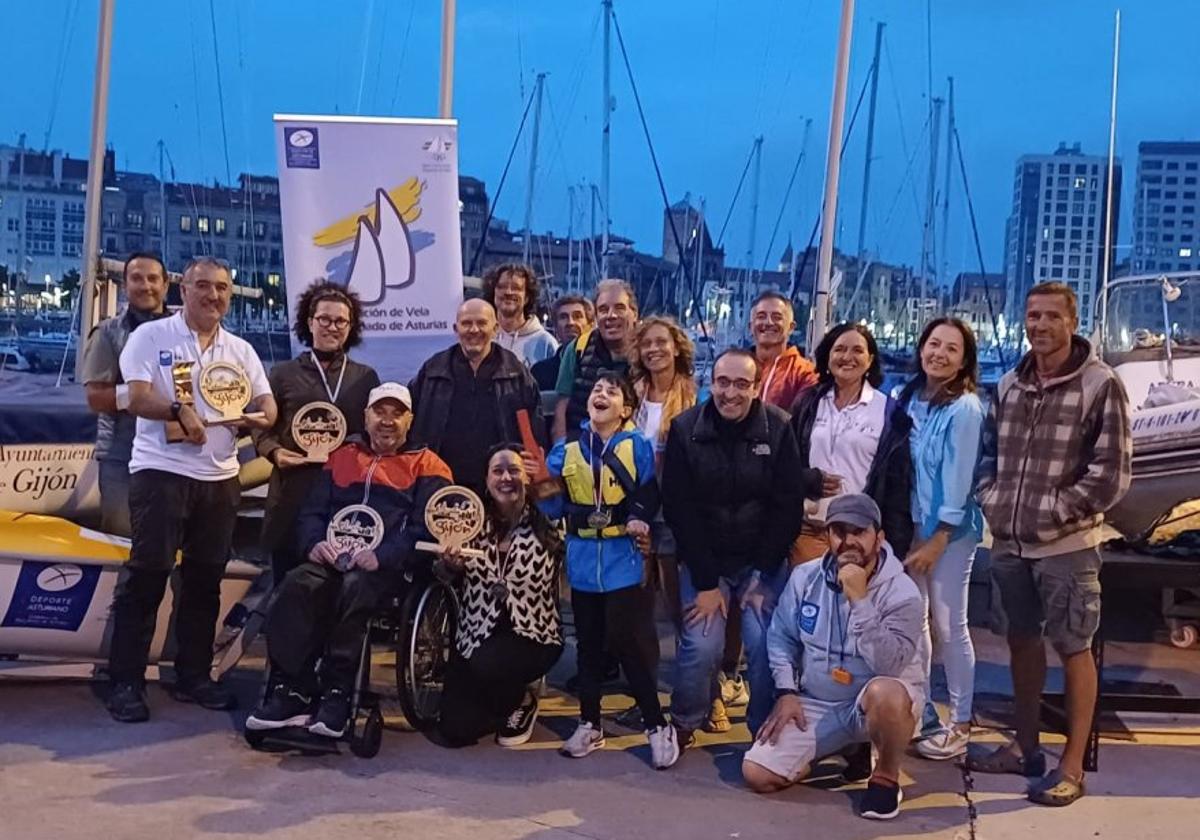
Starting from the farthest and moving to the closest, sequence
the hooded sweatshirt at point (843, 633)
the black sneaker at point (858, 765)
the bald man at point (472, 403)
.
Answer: the bald man at point (472, 403), the black sneaker at point (858, 765), the hooded sweatshirt at point (843, 633)

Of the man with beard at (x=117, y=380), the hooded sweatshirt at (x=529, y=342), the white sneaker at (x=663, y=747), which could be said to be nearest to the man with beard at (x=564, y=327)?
the hooded sweatshirt at (x=529, y=342)

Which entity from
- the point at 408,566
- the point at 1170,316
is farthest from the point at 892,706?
the point at 1170,316

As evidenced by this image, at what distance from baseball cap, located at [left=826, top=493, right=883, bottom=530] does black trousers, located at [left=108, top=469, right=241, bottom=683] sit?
8.74ft

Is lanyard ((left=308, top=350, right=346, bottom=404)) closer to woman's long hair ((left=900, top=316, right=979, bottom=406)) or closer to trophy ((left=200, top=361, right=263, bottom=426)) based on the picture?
trophy ((left=200, top=361, right=263, bottom=426))

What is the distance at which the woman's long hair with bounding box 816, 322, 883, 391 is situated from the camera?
17.2ft

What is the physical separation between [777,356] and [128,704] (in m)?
3.29

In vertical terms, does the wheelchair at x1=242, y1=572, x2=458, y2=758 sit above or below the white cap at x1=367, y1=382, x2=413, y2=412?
below

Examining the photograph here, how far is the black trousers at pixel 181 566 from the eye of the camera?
5.20m

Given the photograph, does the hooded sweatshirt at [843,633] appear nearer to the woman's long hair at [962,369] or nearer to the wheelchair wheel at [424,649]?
the woman's long hair at [962,369]

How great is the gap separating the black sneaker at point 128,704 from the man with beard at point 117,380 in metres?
0.88

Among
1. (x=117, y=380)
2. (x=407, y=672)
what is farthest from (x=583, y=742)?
(x=117, y=380)

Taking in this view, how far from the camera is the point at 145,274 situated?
5.72 m

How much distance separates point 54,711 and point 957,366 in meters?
4.19

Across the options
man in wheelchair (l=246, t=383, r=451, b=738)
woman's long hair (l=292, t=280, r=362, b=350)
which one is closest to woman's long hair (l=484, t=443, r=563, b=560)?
man in wheelchair (l=246, t=383, r=451, b=738)
